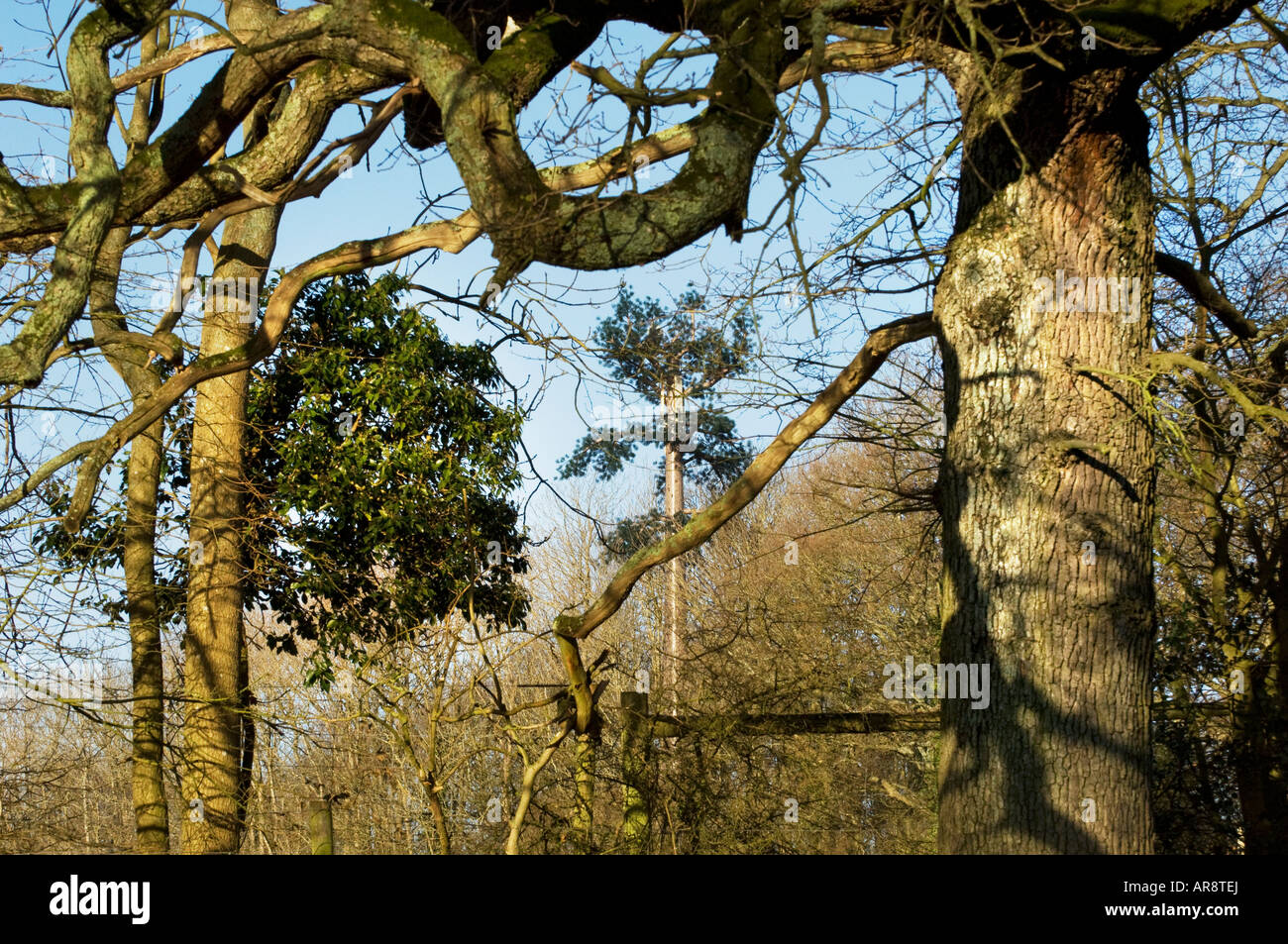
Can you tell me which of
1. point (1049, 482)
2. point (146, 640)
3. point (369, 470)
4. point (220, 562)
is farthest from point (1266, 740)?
point (146, 640)

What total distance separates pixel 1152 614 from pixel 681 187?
8.15ft

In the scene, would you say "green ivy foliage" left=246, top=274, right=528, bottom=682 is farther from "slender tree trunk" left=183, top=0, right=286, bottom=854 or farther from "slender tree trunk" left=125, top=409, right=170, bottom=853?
"slender tree trunk" left=125, top=409, right=170, bottom=853

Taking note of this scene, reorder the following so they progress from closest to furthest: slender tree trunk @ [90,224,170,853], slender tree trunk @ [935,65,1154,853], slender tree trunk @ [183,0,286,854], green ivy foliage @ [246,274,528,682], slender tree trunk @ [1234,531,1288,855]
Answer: slender tree trunk @ [935,65,1154,853]
slender tree trunk @ [1234,531,1288,855]
slender tree trunk @ [90,224,170,853]
slender tree trunk @ [183,0,286,854]
green ivy foliage @ [246,274,528,682]

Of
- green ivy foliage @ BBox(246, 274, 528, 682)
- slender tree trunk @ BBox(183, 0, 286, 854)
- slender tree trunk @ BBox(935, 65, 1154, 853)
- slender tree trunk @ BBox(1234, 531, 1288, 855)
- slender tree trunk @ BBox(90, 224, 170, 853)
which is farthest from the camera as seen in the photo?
green ivy foliage @ BBox(246, 274, 528, 682)

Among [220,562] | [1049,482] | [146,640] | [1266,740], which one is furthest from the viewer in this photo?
[220,562]

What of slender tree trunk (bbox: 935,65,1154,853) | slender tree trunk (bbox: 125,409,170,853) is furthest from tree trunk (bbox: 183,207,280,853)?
slender tree trunk (bbox: 935,65,1154,853)

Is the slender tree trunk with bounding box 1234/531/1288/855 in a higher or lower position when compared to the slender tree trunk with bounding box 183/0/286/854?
lower

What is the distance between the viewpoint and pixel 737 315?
231 inches

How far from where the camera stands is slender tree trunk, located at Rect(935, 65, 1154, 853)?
422cm

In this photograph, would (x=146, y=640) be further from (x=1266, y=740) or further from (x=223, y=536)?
(x=1266, y=740)

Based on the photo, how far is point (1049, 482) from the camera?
4406 mm

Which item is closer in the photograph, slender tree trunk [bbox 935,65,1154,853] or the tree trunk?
slender tree trunk [bbox 935,65,1154,853]
